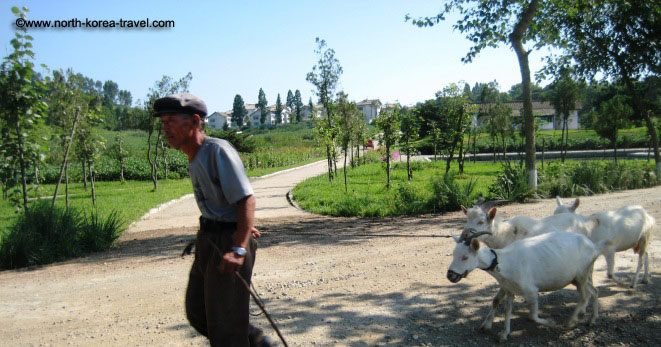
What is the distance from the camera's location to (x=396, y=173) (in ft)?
90.5

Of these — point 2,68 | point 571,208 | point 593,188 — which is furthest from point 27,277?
point 593,188

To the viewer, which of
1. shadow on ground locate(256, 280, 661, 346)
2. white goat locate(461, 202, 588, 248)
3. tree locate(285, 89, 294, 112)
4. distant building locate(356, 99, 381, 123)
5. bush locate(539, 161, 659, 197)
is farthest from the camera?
tree locate(285, 89, 294, 112)

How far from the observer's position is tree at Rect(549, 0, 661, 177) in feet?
61.4

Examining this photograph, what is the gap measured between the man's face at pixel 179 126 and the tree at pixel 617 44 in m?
18.4

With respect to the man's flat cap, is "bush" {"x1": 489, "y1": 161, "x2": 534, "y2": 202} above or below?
below

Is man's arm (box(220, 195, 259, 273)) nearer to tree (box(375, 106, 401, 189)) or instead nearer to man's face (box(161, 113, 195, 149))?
man's face (box(161, 113, 195, 149))

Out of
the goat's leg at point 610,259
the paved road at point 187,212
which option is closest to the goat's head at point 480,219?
the goat's leg at point 610,259

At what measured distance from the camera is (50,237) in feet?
33.2

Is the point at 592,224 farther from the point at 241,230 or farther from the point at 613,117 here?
the point at 613,117

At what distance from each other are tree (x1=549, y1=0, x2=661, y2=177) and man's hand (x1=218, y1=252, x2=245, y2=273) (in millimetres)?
18628

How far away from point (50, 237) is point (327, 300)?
7.22 metres

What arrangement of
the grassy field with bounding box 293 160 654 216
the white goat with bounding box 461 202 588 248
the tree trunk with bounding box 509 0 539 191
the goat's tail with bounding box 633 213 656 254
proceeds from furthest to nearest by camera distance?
the tree trunk with bounding box 509 0 539 191 → the grassy field with bounding box 293 160 654 216 → the goat's tail with bounding box 633 213 656 254 → the white goat with bounding box 461 202 588 248

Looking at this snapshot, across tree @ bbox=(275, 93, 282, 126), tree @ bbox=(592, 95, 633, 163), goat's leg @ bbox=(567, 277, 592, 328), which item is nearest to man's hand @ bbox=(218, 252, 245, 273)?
goat's leg @ bbox=(567, 277, 592, 328)

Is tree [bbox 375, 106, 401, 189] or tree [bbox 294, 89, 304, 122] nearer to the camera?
tree [bbox 375, 106, 401, 189]
